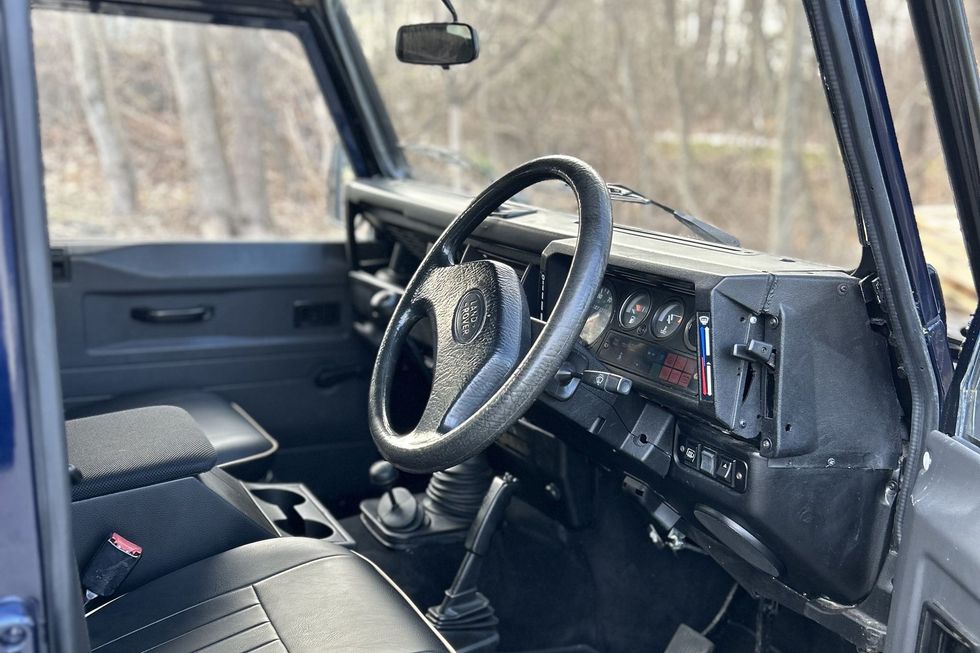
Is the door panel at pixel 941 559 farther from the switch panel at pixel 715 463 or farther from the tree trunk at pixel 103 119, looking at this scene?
the tree trunk at pixel 103 119

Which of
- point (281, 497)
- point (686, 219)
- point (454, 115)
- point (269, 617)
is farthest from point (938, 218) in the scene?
point (454, 115)

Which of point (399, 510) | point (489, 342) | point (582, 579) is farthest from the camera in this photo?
point (399, 510)

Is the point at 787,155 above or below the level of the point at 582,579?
above

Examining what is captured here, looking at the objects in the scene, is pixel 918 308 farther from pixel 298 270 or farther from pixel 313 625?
pixel 298 270

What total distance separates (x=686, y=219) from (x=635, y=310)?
38 cm

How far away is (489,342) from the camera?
4.83 feet

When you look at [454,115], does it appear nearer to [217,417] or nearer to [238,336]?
[238,336]

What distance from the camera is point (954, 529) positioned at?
1249 millimetres

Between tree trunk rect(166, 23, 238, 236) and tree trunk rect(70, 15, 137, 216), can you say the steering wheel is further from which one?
tree trunk rect(70, 15, 137, 216)

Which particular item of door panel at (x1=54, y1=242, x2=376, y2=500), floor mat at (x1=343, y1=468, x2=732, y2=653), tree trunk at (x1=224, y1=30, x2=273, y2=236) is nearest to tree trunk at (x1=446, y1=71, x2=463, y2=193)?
tree trunk at (x1=224, y1=30, x2=273, y2=236)

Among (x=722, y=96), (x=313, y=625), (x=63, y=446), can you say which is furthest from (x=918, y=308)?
(x=722, y=96)

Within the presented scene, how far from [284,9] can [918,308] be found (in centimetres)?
220

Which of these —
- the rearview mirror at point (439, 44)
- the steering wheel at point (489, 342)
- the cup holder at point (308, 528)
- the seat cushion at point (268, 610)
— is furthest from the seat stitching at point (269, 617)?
the rearview mirror at point (439, 44)

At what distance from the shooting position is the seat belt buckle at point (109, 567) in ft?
5.45
